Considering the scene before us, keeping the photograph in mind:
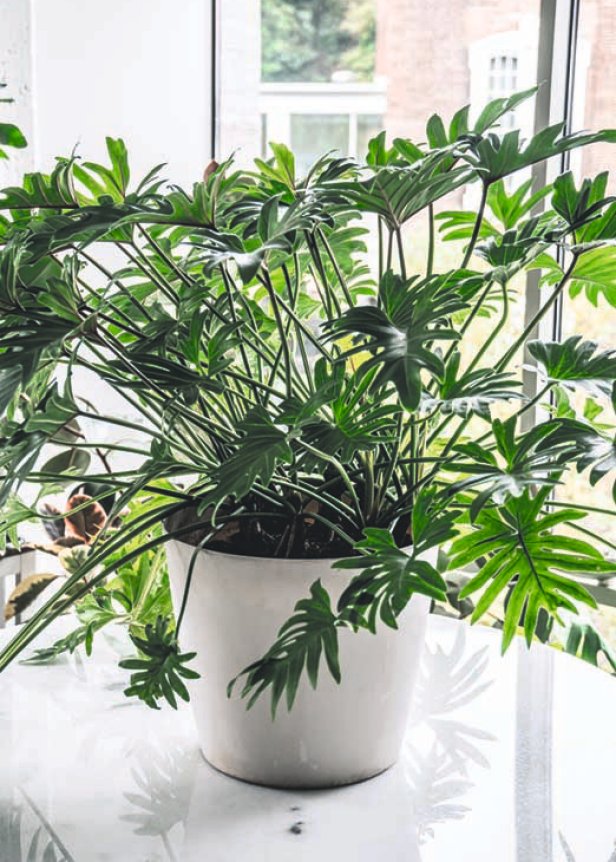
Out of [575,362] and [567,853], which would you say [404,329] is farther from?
[567,853]

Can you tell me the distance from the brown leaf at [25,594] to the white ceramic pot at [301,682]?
814 millimetres

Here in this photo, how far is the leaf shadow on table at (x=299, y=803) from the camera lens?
686 mm

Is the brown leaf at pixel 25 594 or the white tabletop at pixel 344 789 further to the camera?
the brown leaf at pixel 25 594

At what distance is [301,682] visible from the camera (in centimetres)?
70

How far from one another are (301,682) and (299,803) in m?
0.09

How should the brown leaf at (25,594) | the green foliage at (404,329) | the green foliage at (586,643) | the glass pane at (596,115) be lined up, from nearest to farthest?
the green foliage at (404,329), the green foliage at (586,643), the brown leaf at (25,594), the glass pane at (596,115)

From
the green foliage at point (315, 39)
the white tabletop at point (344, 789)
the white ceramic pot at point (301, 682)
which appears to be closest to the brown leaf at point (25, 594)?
the white tabletop at point (344, 789)

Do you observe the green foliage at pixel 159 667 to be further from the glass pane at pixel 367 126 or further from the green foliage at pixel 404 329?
the glass pane at pixel 367 126

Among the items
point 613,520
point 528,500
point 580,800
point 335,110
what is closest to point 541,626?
point 580,800

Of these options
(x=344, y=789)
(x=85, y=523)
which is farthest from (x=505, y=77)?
(x=344, y=789)

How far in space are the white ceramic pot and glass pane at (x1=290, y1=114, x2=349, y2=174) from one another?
1544 millimetres

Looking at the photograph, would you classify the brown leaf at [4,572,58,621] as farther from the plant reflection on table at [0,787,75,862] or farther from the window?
the window

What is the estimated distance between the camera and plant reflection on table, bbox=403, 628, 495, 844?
0.74 m

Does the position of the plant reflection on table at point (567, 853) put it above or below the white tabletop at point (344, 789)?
above
